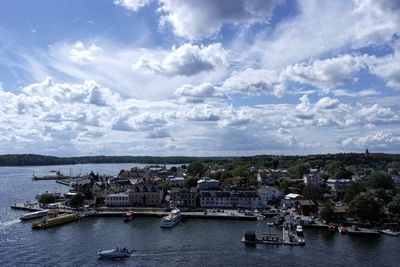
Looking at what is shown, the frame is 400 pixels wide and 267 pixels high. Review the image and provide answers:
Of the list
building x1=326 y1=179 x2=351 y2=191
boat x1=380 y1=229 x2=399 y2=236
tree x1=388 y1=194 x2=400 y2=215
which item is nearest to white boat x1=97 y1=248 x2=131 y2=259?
boat x1=380 y1=229 x2=399 y2=236

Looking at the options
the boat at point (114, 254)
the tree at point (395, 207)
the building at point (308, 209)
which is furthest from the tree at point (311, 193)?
the boat at point (114, 254)

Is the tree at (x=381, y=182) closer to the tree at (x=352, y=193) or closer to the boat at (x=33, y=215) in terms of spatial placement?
the tree at (x=352, y=193)

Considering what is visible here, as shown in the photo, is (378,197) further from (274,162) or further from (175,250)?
(274,162)

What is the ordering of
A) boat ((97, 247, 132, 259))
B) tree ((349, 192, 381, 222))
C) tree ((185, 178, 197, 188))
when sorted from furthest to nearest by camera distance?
tree ((185, 178, 197, 188)) < tree ((349, 192, 381, 222)) < boat ((97, 247, 132, 259))

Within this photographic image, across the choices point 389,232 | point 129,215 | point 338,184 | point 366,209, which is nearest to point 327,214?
point 366,209

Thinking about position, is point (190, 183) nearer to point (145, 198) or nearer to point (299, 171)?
point (145, 198)

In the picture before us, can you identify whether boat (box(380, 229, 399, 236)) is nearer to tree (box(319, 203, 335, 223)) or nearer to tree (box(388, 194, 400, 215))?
tree (box(319, 203, 335, 223))
